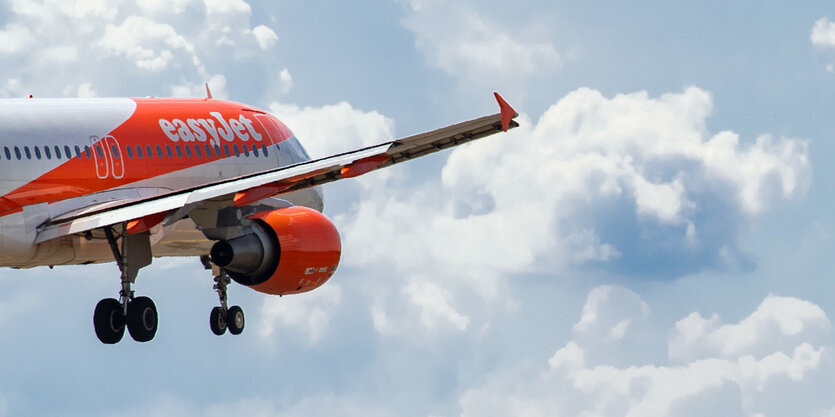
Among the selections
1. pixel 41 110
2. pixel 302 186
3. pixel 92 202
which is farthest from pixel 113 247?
pixel 302 186

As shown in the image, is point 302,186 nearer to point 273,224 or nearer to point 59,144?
point 273,224

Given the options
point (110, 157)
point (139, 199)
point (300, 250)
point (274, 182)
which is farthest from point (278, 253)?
point (110, 157)

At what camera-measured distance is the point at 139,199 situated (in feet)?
110

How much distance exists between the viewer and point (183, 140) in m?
37.8

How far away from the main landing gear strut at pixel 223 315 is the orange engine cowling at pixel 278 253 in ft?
23.3

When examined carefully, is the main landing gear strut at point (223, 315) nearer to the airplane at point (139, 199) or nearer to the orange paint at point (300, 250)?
the airplane at point (139, 199)

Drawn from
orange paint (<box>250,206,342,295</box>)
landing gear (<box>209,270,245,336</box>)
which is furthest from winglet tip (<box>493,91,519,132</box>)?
landing gear (<box>209,270,245,336</box>)

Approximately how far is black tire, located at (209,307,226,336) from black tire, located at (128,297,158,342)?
5262mm

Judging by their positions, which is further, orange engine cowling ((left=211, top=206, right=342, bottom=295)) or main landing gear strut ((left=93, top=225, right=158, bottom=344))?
main landing gear strut ((left=93, top=225, right=158, bottom=344))

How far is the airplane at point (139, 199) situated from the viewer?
31.3 metres

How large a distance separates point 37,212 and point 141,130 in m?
4.02

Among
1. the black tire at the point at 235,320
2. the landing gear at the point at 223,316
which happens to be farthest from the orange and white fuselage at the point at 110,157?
the black tire at the point at 235,320

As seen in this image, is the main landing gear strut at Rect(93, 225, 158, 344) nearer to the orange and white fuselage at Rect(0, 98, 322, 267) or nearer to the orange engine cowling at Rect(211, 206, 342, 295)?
the orange and white fuselage at Rect(0, 98, 322, 267)

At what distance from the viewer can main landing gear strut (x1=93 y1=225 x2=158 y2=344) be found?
34250 mm
